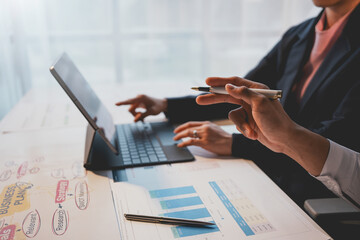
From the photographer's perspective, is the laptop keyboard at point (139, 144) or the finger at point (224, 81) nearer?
the finger at point (224, 81)

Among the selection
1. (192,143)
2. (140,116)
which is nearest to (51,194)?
(192,143)

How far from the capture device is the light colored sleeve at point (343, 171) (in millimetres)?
741

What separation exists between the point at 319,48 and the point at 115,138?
774 millimetres

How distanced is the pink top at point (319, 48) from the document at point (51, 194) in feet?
2.48

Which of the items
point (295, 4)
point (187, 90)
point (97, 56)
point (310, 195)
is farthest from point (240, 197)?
point (295, 4)

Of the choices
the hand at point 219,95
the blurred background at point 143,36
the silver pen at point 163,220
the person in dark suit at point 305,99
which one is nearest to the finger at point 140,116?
the person in dark suit at point 305,99

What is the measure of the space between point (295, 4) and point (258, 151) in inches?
100

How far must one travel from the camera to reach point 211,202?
0.74 metres

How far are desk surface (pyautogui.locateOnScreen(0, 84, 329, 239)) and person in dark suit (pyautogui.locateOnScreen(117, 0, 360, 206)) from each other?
66 millimetres

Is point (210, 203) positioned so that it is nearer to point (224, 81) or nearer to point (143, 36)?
point (224, 81)

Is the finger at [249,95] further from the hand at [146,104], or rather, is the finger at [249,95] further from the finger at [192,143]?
the hand at [146,104]

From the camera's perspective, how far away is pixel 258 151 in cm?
96

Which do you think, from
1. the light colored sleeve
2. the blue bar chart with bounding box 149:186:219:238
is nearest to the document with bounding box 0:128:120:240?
the blue bar chart with bounding box 149:186:219:238

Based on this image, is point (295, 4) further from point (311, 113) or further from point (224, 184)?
point (224, 184)
